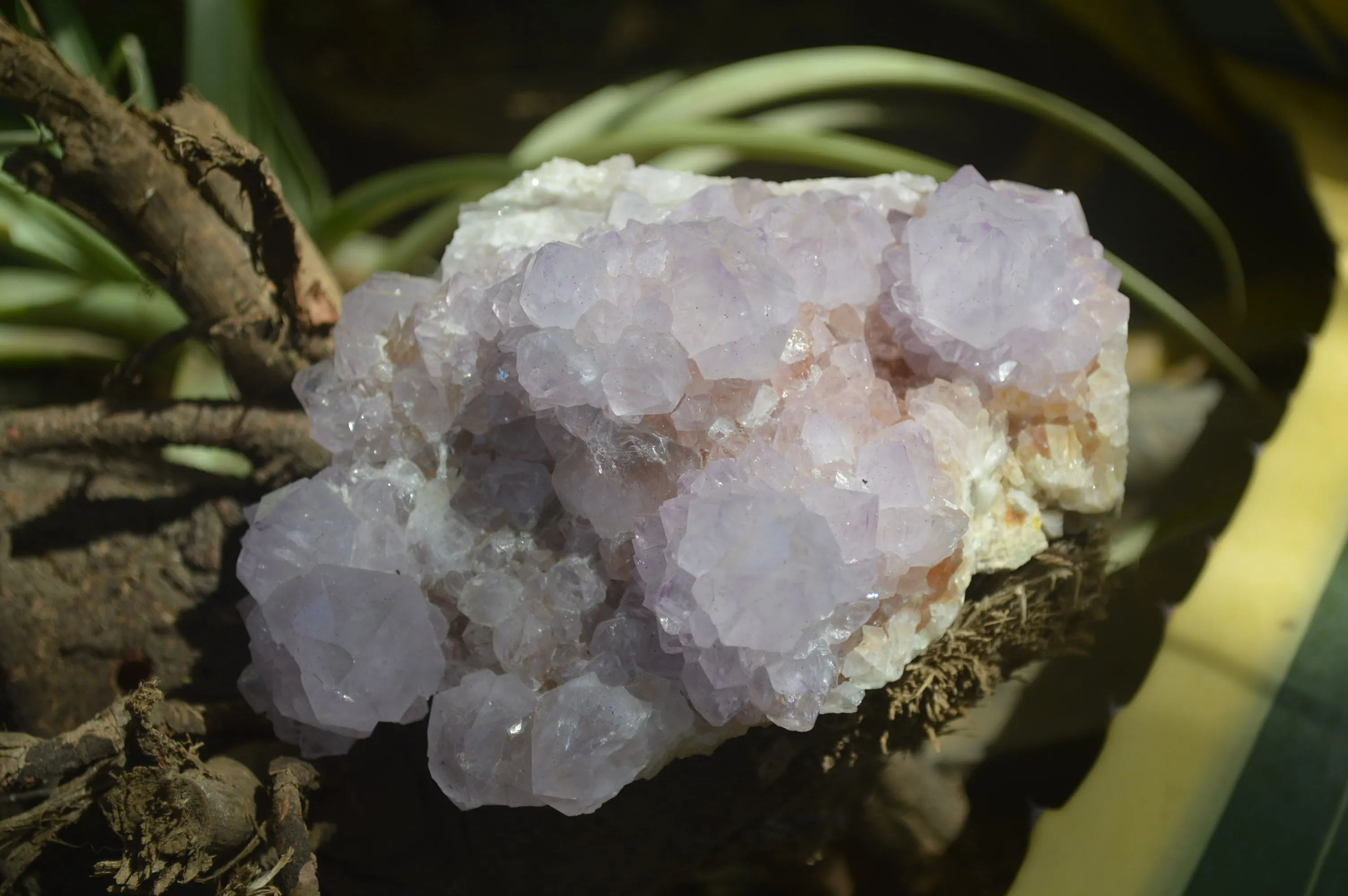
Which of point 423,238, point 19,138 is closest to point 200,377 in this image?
point 423,238

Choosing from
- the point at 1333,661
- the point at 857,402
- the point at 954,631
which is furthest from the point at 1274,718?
the point at 857,402

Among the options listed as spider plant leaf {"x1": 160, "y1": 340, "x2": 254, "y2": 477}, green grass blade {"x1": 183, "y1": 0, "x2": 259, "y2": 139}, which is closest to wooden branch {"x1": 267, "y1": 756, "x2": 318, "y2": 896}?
spider plant leaf {"x1": 160, "y1": 340, "x2": 254, "y2": 477}

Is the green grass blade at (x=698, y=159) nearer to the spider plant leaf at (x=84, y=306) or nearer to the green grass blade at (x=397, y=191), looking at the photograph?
the green grass blade at (x=397, y=191)

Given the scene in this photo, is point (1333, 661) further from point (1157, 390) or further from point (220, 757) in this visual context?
point (220, 757)

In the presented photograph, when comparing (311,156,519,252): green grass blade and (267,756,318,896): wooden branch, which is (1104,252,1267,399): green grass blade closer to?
(311,156,519,252): green grass blade

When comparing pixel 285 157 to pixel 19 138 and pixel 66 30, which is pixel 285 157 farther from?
pixel 19 138
